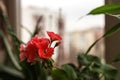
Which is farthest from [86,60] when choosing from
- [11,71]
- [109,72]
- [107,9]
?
[11,71]

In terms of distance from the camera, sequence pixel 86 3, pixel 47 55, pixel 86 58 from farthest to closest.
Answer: pixel 86 3 → pixel 86 58 → pixel 47 55

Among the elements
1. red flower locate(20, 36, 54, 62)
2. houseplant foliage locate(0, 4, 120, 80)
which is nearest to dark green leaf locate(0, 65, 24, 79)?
houseplant foliage locate(0, 4, 120, 80)

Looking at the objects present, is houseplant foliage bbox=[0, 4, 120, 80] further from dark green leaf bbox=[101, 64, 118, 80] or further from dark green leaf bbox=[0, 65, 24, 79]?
dark green leaf bbox=[0, 65, 24, 79]

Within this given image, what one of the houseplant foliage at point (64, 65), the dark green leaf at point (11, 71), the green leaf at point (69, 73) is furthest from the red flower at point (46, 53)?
the dark green leaf at point (11, 71)

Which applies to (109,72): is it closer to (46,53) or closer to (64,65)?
(64,65)

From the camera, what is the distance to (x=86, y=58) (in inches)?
26.0

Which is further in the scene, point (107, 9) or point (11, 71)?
point (11, 71)

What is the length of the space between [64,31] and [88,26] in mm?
186

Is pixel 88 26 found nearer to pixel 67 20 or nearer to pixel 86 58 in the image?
pixel 67 20

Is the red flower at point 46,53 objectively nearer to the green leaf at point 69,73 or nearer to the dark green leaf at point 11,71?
the green leaf at point 69,73

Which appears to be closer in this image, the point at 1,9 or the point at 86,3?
the point at 86,3

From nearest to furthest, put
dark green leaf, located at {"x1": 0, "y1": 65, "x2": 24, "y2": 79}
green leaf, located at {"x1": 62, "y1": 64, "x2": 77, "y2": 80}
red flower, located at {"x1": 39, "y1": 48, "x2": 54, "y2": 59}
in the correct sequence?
red flower, located at {"x1": 39, "y1": 48, "x2": 54, "y2": 59}
green leaf, located at {"x1": 62, "y1": 64, "x2": 77, "y2": 80}
dark green leaf, located at {"x1": 0, "y1": 65, "x2": 24, "y2": 79}

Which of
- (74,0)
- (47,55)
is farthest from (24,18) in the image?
(47,55)

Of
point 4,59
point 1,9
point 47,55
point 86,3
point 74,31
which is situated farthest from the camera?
point 4,59
